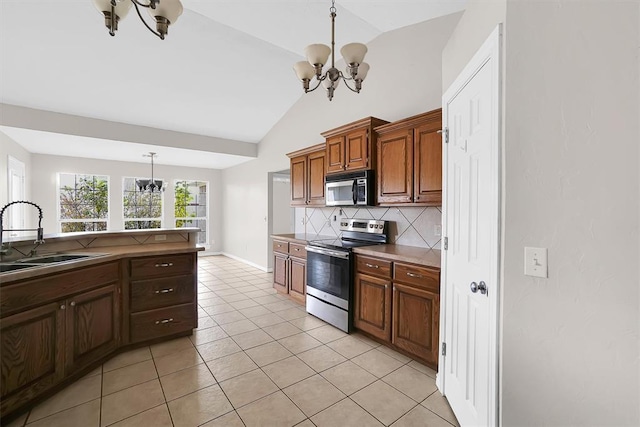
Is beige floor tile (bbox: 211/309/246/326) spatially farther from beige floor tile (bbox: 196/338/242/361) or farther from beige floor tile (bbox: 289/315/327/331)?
beige floor tile (bbox: 289/315/327/331)

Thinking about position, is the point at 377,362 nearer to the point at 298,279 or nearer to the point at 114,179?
the point at 298,279

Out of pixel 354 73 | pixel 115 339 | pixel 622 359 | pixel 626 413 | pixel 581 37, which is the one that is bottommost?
pixel 115 339

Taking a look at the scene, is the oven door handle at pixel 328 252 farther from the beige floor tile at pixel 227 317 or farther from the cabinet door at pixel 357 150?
the beige floor tile at pixel 227 317

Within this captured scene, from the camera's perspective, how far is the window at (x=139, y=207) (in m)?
6.93

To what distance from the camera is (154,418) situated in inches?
70.1

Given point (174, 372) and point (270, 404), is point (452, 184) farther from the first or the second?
point (174, 372)

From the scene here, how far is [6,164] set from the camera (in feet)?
14.1

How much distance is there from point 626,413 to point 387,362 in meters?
1.66

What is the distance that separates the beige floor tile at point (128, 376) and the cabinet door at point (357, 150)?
2.72 meters

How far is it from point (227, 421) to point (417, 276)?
66.5 inches

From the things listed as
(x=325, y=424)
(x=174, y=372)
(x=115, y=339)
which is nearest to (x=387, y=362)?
(x=325, y=424)

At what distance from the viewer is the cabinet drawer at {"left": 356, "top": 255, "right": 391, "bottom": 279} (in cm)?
267

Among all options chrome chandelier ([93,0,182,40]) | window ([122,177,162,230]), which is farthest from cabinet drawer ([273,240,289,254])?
window ([122,177,162,230])

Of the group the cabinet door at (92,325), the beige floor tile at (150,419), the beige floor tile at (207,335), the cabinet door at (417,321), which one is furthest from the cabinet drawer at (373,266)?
the cabinet door at (92,325)
